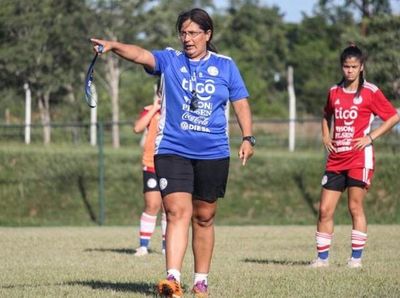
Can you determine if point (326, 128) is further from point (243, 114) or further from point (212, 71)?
point (212, 71)

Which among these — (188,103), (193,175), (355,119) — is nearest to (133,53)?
(188,103)

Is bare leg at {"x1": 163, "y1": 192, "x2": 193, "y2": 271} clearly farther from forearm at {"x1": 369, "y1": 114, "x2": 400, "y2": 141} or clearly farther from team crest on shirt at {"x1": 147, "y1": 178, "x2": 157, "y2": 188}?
team crest on shirt at {"x1": 147, "y1": 178, "x2": 157, "y2": 188}

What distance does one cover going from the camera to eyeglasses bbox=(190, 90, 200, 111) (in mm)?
7258

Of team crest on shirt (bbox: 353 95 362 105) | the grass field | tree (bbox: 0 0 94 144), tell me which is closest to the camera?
the grass field

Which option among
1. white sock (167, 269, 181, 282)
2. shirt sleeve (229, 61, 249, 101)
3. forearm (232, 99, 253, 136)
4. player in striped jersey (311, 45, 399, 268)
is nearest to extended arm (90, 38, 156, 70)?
shirt sleeve (229, 61, 249, 101)

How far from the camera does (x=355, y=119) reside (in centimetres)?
1024

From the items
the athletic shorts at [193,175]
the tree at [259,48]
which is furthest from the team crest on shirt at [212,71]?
the tree at [259,48]

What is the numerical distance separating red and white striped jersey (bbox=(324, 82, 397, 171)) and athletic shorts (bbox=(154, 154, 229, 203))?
3.02m

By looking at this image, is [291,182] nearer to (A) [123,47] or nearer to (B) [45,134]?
(B) [45,134]

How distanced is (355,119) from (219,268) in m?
2.10

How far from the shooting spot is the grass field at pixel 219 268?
792cm

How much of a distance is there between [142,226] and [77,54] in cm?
2890

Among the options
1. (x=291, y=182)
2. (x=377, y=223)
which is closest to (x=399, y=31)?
(x=291, y=182)

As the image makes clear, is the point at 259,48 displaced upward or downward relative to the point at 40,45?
upward
